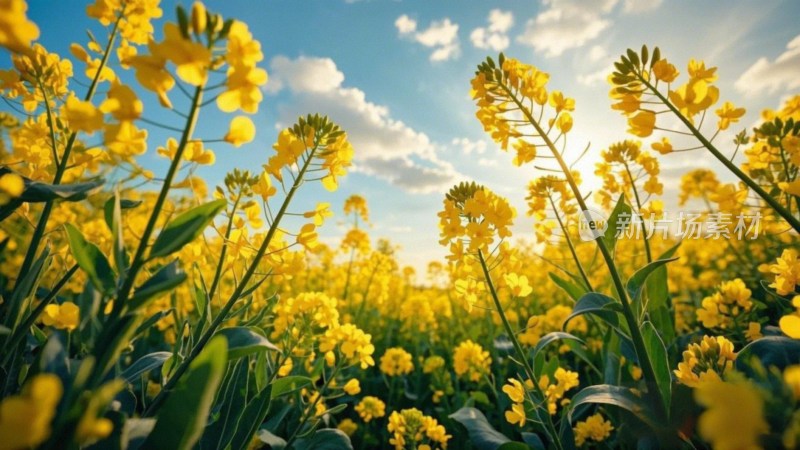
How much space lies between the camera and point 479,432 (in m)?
2.03

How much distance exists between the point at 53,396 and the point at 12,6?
0.74m

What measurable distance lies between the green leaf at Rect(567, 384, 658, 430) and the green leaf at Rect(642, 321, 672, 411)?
4.3 inches

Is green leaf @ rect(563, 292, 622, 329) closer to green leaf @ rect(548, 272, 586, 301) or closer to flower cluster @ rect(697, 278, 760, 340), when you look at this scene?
green leaf @ rect(548, 272, 586, 301)

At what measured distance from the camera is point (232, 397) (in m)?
1.54

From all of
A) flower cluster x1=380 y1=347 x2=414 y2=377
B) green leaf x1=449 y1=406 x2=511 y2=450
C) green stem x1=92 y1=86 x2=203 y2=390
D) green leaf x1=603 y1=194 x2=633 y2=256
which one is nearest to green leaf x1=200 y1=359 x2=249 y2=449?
green stem x1=92 y1=86 x2=203 y2=390

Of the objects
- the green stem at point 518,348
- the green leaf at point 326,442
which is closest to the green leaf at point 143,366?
the green leaf at point 326,442

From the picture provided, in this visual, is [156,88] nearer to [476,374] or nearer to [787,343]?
[787,343]

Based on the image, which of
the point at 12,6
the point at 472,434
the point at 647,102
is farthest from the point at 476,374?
the point at 12,6

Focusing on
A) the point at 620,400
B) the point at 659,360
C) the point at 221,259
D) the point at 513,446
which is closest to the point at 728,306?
the point at 659,360

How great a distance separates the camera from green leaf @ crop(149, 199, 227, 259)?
2.96ft

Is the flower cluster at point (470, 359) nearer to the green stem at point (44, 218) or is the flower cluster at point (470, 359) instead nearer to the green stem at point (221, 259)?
the green stem at point (221, 259)

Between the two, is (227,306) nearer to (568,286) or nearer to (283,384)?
(283,384)

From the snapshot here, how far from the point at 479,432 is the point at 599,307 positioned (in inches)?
38.0

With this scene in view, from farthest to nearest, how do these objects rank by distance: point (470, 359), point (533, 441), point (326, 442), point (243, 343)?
point (470, 359) → point (533, 441) → point (326, 442) → point (243, 343)
